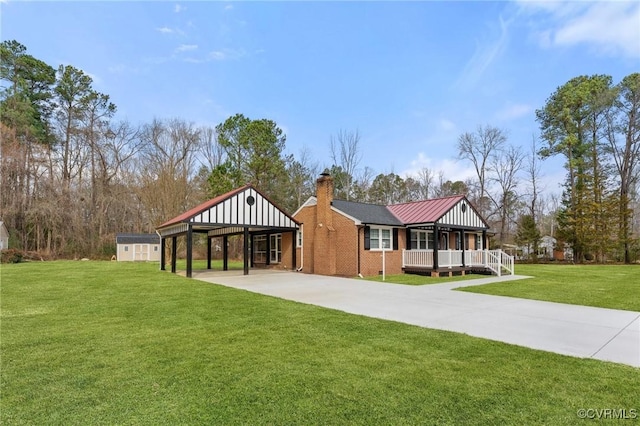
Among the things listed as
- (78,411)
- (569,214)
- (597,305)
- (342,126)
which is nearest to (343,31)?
(597,305)

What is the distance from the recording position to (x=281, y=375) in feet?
13.7

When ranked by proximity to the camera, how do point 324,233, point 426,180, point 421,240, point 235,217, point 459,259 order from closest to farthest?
point 235,217
point 324,233
point 459,259
point 421,240
point 426,180

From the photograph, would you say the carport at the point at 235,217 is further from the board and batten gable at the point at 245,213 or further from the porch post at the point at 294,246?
the porch post at the point at 294,246

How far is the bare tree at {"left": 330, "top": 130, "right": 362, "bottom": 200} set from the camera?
36250 millimetres

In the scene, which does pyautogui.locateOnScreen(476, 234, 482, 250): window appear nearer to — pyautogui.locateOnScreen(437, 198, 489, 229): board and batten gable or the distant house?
pyautogui.locateOnScreen(437, 198, 489, 229): board and batten gable

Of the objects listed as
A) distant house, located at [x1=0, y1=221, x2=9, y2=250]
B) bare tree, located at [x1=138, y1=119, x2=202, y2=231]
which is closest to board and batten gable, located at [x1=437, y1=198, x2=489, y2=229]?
bare tree, located at [x1=138, y1=119, x2=202, y2=231]

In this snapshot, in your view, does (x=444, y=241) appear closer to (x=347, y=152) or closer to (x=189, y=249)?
(x=189, y=249)

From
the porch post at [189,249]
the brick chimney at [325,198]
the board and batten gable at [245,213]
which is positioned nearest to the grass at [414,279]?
the brick chimney at [325,198]

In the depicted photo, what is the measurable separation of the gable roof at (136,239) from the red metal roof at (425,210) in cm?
2510

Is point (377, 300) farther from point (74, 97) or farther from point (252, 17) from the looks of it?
point (74, 97)

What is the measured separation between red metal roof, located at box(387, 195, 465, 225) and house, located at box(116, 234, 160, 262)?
25.2m

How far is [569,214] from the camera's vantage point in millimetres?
30406

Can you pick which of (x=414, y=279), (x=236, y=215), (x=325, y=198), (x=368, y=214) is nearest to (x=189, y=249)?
(x=236, y=215)

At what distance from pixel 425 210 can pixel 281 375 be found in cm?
1734
